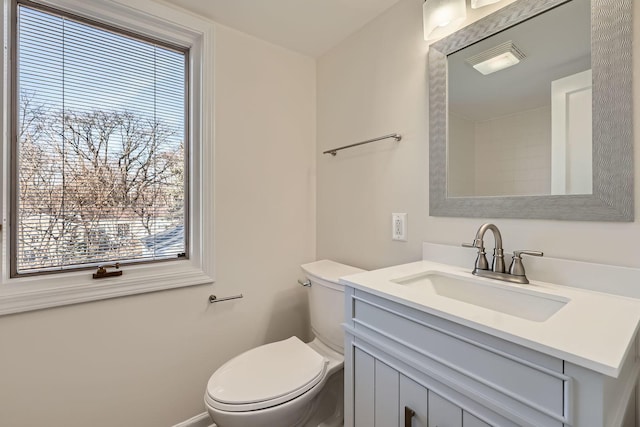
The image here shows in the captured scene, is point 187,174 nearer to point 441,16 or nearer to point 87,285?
point 87,285

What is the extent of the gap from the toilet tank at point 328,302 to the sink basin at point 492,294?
1.32 ft

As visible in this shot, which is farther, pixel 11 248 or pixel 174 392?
pixel 174 392

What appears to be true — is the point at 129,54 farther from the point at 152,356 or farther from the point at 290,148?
the point at 152,356

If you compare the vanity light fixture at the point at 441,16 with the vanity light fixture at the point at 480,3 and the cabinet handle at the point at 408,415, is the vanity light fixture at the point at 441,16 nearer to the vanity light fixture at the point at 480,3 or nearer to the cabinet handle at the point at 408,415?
the vanity light fixture at the point at 480,3

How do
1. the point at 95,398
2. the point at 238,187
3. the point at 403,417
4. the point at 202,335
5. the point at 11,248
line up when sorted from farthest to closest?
the point at 238,187 < the point at 202,335 < the point at 95,398 < the point at 11,248 < the point at 403,417

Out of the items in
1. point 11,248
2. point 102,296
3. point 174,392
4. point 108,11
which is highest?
point 108,11

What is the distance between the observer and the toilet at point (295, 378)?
1030mm

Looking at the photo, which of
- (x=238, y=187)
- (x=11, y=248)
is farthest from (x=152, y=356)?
(x=238, y=187)

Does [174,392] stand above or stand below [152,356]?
below

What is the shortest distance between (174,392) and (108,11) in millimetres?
1838

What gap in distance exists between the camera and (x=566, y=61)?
2.96 ft

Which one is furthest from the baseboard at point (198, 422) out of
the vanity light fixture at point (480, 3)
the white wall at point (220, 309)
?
the vanity light fixture at point (480, 3)

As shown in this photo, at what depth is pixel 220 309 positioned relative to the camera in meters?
1.57

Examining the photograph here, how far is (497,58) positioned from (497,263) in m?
0.77
